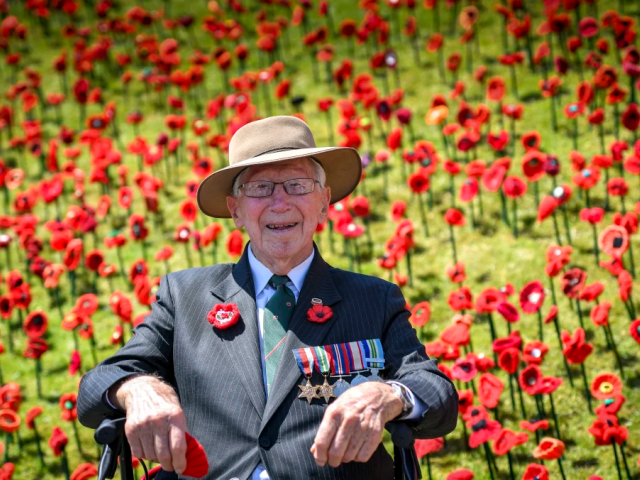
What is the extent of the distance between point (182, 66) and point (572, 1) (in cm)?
499

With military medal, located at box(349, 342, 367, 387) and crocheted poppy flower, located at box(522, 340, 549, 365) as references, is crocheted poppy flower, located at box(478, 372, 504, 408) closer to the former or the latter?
crocheted poppy flower, located at box(522, 340, 549, 365)

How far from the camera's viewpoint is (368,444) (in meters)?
2.82

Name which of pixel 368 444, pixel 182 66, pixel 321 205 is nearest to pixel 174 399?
pixel 368 444

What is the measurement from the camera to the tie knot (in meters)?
3.65

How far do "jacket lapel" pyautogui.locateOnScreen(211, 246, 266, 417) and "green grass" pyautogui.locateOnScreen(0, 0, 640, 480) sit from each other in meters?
1.88

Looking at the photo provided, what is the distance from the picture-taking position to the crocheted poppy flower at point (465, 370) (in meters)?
4.49

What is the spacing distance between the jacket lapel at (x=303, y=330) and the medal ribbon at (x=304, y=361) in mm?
18

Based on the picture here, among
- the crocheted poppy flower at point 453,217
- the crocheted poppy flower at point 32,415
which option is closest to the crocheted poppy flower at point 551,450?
the crocheted poppy flower at point 453,217

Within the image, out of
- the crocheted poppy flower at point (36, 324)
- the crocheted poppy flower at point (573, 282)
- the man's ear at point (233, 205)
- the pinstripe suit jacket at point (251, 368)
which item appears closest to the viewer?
the pinstripe suit jacket at point (251, 368)

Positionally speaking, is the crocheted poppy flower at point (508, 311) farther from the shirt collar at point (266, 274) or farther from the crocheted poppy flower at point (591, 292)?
the shirt collar at point (266, 274)

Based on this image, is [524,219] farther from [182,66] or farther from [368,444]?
[182,66]

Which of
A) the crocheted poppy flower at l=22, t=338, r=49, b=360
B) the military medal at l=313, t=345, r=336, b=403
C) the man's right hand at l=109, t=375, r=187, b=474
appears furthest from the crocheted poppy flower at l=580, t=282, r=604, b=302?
the crocheted poppy flower at l=22, t=338, r=49, b=360

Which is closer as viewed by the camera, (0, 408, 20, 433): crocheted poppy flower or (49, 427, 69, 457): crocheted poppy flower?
(49, 427, 69, 457): crocheted poppy flower

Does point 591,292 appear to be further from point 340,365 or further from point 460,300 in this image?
point 340,365
